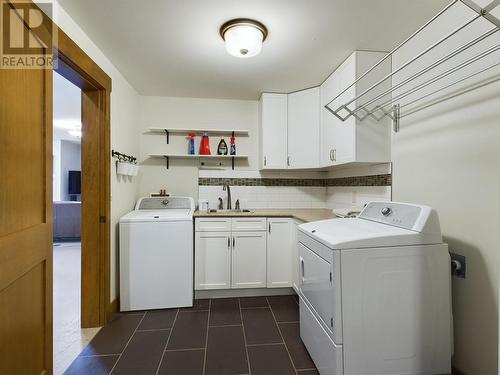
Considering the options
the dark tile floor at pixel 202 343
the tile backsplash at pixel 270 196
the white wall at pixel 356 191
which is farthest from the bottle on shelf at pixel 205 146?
the dark tile floor at pixel 202 343

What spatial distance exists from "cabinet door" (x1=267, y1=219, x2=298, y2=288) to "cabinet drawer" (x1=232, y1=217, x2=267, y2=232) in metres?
0.08

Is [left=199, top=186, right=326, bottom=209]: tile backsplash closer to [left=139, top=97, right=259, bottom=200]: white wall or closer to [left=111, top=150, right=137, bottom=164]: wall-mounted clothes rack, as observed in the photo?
[left=139, top=97, right=259, bottom=200]: white wall

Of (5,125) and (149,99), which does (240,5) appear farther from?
(149,99)

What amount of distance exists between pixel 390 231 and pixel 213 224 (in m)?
1.68

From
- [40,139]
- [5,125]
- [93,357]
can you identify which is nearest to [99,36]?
[40,139]

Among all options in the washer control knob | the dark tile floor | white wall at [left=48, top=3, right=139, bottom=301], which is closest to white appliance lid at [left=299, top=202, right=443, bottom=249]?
the washer control knob

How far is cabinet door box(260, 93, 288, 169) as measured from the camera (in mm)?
2967

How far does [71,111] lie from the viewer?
4324 mm

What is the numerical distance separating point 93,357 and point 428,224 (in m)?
2.27

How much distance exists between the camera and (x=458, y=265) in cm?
151

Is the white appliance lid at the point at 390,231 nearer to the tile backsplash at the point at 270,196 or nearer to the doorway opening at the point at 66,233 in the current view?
the tile backsplash at the point at 270,196

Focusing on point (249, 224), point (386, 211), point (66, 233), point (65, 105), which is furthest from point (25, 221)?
point (66, 233)

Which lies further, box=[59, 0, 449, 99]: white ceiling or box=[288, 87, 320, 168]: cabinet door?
box=[288, 87, 320, 168]: cabinet door

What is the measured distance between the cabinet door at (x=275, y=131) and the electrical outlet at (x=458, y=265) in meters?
1.78
